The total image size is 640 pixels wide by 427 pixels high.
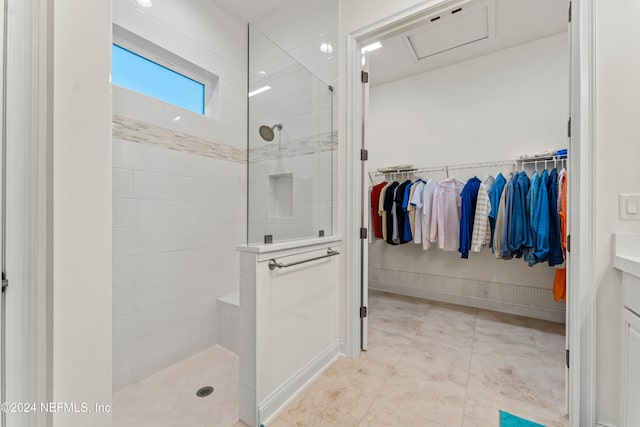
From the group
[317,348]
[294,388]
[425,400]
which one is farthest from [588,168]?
[294,388]

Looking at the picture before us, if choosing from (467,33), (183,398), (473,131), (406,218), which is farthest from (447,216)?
(183,398)

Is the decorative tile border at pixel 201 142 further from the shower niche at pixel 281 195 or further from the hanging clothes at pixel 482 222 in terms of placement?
the hanging clothes at pixel 482 222

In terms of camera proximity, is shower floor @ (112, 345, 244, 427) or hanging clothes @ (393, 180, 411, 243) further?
hanging clothes @ (393, 180, 411, 243)

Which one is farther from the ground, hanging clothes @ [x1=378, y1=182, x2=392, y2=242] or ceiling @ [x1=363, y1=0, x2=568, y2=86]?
ceiling @ [x1=363, y1=0, x2=568, y2=86]

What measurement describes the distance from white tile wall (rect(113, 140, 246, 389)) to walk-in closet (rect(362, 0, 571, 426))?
1304 millimetres

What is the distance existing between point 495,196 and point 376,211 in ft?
4.16

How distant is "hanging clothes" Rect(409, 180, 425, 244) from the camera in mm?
3005

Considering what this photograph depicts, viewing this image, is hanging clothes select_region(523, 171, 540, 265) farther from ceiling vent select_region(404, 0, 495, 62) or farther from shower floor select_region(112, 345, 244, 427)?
shower floor select_region(112, 345, 244, 427)

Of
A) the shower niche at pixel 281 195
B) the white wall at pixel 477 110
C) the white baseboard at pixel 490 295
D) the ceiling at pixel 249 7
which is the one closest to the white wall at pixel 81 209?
the shower niche at pixel 281 195

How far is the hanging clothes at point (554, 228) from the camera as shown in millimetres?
2270

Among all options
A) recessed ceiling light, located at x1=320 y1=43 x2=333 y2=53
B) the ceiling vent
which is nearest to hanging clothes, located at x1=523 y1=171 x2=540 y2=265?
the ceiling vent

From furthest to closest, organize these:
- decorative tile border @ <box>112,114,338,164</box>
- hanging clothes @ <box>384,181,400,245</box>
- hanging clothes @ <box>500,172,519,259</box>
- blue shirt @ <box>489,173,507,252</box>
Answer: hanging clothes @ <box>384,181,400,245</box> < blue shirt @ <box>489,173,507,252</box> < hanging clothes @ <box>500,172,519,259</box> < decorative tile border @ <box>112,114,338,164</box>

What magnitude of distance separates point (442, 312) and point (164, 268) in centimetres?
275

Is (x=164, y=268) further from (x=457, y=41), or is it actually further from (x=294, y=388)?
(x=457, y=41)
